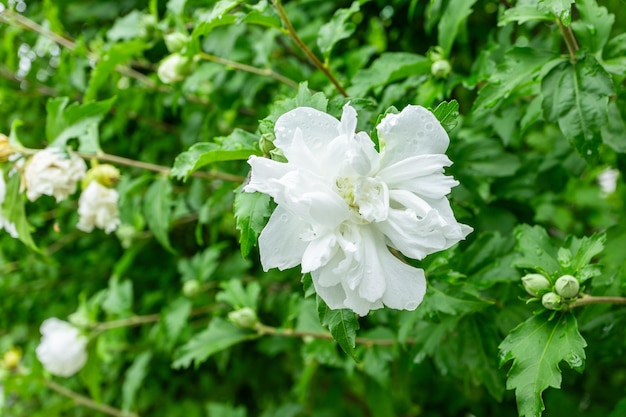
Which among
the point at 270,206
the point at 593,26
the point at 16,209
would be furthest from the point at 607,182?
the point at 16,209

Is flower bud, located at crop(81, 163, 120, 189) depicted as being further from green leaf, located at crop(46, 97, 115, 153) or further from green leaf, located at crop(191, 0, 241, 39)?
green leaf, located at crop(191, 0, 241, 39)

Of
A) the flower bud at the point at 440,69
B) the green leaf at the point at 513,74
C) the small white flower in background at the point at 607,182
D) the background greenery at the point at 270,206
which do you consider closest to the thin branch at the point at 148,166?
the background greenery at the point at 270,206

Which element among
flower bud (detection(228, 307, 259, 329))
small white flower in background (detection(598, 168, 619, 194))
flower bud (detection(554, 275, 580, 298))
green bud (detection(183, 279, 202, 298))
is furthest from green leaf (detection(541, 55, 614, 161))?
small white flower in background (detection(598, 168, 619, 194))

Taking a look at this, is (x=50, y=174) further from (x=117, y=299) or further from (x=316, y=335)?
(x=117, y=299)

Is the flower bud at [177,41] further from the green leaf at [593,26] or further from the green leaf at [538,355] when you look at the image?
the green leaf at [538,355]

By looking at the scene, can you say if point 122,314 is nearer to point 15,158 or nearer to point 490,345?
point 15,158
